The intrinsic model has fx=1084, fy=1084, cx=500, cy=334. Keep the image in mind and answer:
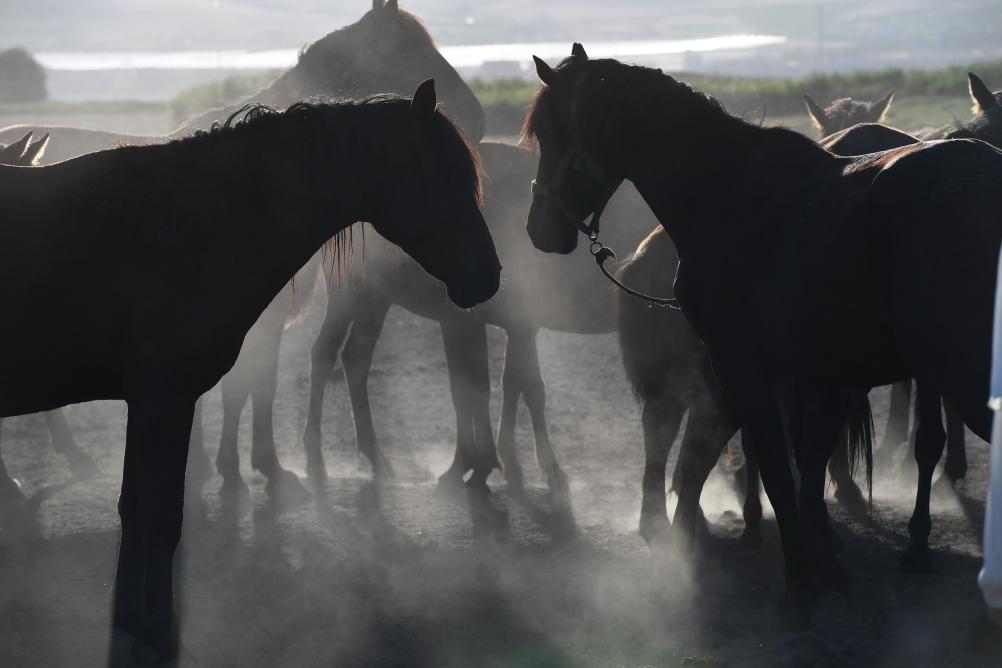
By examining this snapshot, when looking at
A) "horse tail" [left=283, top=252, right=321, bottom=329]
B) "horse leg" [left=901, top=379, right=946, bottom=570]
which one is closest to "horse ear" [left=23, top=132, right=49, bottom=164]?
"horse tail" [left=283, top=252, right=321, bottom=329]

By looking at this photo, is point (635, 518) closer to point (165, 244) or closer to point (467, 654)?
point (467, 654)

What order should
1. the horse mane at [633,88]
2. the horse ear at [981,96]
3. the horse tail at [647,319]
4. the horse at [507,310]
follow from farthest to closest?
the horse ear at [981,96] → the horse at [507,310] → the horse tail at [647,319] → the horse mane at [633,88]

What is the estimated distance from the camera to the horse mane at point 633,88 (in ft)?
15.6

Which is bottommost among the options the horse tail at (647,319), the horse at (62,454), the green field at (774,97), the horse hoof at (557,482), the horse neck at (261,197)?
the horse hoof at (557,482)

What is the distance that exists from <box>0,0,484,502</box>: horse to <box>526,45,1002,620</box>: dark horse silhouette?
2.54m

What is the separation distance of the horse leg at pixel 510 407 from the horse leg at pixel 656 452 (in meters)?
1.36

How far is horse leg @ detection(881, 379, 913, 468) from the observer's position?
284 inches

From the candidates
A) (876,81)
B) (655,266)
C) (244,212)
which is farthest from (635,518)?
(876,81)

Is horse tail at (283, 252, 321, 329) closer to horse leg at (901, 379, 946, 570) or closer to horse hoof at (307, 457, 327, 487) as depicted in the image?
horse hoof at (307, 457, 327, 487)

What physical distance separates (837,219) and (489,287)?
141 cm

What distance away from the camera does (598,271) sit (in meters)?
7.10

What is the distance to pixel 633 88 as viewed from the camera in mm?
4762

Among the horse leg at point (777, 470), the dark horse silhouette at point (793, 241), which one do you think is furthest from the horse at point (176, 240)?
the horse leg at point (777, 470)

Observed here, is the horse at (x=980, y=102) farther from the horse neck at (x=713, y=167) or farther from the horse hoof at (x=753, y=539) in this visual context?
the horse hoof at (x=753, y=539)
